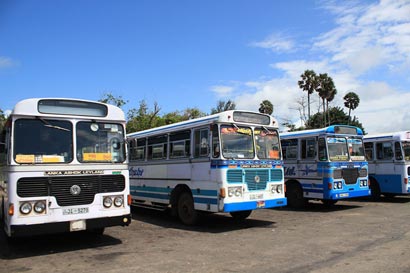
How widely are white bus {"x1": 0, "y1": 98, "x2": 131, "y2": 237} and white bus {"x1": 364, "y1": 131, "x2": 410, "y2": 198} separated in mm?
12132

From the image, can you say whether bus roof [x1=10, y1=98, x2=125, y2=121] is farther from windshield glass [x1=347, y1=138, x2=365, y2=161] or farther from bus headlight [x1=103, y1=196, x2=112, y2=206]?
windshield glass [x1=347, y1=138, x2=365, y2=161]

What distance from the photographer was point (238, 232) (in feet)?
35.5

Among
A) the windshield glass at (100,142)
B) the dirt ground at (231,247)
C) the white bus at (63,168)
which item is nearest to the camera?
the dirt ground at (231,247)

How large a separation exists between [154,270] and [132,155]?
8925 millimetres

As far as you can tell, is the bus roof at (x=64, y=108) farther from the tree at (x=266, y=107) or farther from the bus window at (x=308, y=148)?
the tree at (x=266, y=107)

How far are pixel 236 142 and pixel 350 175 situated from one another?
5.99m

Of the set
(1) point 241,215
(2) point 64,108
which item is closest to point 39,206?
(2) point 64,108

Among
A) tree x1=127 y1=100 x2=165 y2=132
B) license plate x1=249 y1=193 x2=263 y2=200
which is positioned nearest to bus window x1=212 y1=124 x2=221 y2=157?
license plate x1=249 y1=193 x2=263 y2=200

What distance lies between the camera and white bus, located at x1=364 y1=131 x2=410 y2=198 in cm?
1656

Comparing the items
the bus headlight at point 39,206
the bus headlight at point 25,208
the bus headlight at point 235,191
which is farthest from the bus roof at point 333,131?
the bus headlight at point 25,208

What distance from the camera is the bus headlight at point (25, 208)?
7984 mm

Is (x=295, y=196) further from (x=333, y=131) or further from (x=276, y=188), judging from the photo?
(x=276, y=188)

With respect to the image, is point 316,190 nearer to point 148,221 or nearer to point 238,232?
point 238,232

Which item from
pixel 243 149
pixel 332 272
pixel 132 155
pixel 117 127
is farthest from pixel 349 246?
pixel 132 155
